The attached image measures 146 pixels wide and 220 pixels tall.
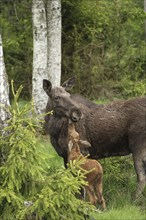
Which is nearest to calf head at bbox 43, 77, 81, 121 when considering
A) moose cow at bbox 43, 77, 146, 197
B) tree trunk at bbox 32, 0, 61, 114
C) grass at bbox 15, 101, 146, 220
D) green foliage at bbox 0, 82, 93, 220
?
moose cow at bbox 43, 77, 146, 197

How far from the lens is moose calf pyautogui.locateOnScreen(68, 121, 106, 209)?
8820 millimetres

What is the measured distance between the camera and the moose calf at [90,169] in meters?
8.82

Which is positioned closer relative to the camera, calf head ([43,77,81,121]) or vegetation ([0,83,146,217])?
vegetation ([0,83,146,217])

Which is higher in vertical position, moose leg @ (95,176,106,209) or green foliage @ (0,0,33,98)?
green foliage @ (0,0,33,98)

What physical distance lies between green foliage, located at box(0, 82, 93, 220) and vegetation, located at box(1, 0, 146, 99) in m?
8.30

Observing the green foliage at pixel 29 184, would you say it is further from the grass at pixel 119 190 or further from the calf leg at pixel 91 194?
the calf leg at pixel 91 194

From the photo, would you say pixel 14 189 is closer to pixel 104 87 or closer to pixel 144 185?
pixel 144 185

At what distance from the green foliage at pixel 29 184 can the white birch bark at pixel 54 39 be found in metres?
6.84

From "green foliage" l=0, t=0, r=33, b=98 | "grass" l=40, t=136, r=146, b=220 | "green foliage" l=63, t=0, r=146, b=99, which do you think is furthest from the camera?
"green foliage" l=0, t=0, r=33, b=98

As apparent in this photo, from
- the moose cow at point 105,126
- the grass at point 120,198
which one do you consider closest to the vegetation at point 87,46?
the grass at point 120,198

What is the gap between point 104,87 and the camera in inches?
671

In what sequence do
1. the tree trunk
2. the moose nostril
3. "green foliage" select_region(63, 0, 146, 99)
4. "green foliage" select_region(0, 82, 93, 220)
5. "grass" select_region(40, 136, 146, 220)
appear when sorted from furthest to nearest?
1. "green foliage" select_region(63, 0, 146, 99)
2. the tree trunk
3. the moose nostril
4. "grass" select_region(40, 136, 146, 220)
5. "green foliage" select_region(0, 82, 93, 220)

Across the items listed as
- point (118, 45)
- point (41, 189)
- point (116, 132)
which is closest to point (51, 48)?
point (118, 45)

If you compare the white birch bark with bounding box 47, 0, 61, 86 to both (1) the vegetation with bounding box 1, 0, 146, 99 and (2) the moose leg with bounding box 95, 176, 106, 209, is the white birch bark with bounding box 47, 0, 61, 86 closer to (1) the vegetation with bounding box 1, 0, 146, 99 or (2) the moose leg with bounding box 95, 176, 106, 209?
(1) the vegetation with bounding box 1, 0, 146, 99
